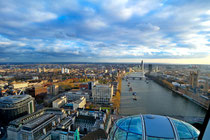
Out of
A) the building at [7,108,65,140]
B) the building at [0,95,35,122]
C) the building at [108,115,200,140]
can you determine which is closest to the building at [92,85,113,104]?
the building at [7,108,65,140]

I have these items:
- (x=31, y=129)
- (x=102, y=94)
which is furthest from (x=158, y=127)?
(x=102, y=94)

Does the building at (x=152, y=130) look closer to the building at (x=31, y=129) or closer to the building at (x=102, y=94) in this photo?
the building at (x=31, y=129)

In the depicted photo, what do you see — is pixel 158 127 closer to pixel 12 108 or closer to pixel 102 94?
pixel 12 108

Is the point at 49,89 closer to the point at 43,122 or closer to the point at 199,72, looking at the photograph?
the point at 43,122

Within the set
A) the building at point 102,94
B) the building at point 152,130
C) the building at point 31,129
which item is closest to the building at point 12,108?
the building at point 31,129

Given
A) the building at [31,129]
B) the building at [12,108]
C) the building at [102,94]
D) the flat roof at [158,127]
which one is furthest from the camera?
the building at [102,94]

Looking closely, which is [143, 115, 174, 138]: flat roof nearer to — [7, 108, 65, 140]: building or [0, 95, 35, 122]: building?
[7, 108, 65, 140]: building
